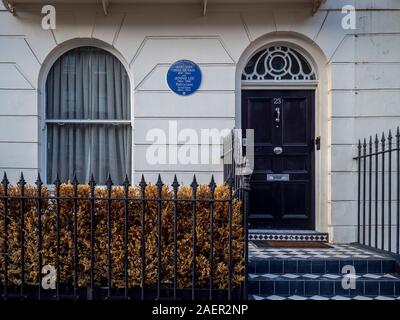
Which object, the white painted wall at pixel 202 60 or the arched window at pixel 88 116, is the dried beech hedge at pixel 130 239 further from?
the arched window at pixel 88 116

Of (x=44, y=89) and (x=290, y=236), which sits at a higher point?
(x=44, y=89)

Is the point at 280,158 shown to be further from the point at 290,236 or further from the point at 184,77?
the point at 184,77

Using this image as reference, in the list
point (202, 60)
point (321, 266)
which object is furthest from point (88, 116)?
point (321, 266)

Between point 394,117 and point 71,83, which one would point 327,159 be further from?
point 71,83

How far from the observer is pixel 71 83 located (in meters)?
7.11

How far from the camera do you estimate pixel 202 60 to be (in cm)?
677

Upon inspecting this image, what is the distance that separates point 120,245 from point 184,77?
313cm

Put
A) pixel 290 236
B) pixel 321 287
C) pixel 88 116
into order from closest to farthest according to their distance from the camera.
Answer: pixel 321 287, pixel 290 236, pixel 88 116

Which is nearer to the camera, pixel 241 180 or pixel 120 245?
pixel 120 245

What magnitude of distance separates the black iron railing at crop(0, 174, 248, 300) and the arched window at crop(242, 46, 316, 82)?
3.05m

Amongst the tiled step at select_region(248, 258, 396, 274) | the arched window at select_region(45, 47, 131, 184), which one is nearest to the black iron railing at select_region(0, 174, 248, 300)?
the tiled step at select_region(248, 258, 396, 274)

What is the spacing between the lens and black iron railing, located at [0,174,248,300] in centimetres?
449

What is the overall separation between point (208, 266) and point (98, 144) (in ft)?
11.2

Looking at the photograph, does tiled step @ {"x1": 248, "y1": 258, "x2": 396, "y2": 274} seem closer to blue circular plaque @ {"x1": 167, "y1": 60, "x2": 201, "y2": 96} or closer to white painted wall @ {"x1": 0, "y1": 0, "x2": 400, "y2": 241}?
white painted wall @ {"x1": 0, "y1": 0, "x2": 400, "y2": 241}
